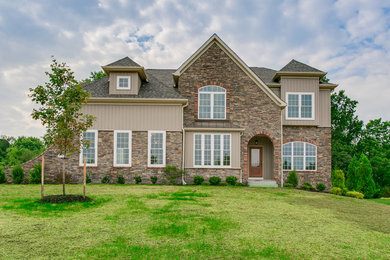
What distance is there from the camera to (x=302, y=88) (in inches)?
851

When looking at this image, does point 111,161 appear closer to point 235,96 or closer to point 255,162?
point 235,96

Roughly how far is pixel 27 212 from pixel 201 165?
37.1ft

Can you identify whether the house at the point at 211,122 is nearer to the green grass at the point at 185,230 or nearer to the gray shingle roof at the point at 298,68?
the gray shingle roof at the point at 298,68

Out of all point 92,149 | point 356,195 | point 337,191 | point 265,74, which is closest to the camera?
point 356,195

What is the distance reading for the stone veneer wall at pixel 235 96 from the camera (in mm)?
20250

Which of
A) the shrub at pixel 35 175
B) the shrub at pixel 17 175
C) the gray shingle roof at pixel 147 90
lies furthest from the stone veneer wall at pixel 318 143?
the shrub at pixel 17 175

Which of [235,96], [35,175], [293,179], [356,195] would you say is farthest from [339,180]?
[35,175]

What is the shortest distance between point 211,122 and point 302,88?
7.18 meters

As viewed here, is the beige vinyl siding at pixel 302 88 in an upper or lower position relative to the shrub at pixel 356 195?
upper

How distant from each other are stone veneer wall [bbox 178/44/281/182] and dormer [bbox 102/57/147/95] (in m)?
2.93

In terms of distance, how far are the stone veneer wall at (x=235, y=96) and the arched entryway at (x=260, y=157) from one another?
1.73m

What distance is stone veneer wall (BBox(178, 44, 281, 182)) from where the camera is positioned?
66.4ft

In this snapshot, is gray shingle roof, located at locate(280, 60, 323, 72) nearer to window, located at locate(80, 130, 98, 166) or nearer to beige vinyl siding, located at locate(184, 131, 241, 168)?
beige vinyl siding, located at locate(184, 131, 241, 168)

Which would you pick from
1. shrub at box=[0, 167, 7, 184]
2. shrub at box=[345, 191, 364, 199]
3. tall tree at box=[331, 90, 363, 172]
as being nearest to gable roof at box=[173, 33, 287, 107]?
shrub at box=[345, 191, 364, 199]
